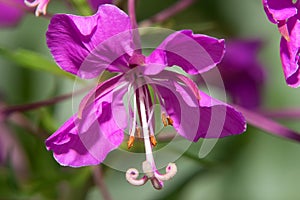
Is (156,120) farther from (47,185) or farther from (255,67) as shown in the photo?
(255,67)

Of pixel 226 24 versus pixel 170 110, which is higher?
pixel 170 110

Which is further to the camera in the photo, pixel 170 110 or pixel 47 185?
pixel 47 185

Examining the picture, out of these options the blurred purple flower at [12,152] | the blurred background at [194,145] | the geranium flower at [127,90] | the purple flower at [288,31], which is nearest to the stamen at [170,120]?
the geranium flower at [127,90]

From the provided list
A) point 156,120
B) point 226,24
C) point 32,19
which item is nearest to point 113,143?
point 156,120

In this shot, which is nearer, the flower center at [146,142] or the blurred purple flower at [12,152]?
the flower center at [146,142]

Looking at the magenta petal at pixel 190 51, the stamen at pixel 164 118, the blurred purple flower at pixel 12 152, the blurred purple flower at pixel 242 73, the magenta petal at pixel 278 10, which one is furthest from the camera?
the blurred purple flower at pixel 242 73

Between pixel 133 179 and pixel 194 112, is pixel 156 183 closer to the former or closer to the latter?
pixel 133 179

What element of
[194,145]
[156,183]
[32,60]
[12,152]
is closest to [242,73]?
[194,145]

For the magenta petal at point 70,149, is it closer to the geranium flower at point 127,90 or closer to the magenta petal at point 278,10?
the geranium flower at point 127,90
